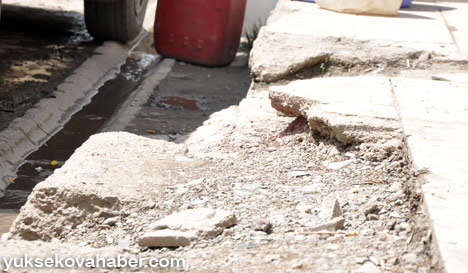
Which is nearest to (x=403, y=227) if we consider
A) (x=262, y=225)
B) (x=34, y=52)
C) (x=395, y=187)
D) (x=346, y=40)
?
(x=395, y=187)

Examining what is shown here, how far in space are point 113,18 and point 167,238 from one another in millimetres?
4123

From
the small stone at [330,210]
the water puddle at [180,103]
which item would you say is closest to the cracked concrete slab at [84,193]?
the small stone at [330,210]

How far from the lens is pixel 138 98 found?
4418mm

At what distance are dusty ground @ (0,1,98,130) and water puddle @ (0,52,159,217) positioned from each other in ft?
0.92

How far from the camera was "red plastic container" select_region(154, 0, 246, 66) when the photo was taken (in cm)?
538

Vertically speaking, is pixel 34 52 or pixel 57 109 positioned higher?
pixel 57 109

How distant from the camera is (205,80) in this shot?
5.18 metres

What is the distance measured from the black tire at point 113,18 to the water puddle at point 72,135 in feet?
0.88

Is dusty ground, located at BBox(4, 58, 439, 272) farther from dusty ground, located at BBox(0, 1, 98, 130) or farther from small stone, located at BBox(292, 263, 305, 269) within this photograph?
dusty ground, located at BBox(0, 1, 98, 130)

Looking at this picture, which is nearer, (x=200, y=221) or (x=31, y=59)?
(x=200, y=221)

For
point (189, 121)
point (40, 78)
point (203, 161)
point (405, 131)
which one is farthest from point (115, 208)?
point (40, 78)

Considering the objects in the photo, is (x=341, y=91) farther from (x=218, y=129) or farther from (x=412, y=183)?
(x=412, y=183)

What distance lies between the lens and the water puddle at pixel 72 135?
301cm

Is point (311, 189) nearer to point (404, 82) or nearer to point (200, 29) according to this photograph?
point (404, 82)
